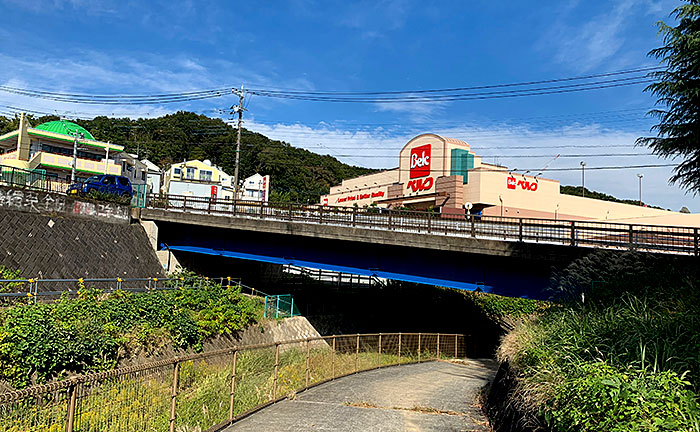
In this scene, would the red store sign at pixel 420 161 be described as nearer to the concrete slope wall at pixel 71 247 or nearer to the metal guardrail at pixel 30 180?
the concrete slope wall at pixel 71 247

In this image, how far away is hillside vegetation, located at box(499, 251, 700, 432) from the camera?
217 inches

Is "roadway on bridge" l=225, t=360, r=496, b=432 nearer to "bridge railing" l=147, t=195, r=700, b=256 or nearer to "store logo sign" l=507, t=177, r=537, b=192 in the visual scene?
"bridge railing" l=147, t=195, r=700, b=256

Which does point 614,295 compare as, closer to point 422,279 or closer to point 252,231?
point 422,279

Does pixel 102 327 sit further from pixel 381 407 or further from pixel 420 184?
pixel 420 184

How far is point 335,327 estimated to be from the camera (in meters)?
31.2

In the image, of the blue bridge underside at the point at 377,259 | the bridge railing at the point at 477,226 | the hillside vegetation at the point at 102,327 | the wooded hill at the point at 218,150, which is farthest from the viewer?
the wooded hill at the point at 218,150

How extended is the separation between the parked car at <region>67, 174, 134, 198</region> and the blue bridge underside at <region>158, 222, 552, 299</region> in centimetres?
398

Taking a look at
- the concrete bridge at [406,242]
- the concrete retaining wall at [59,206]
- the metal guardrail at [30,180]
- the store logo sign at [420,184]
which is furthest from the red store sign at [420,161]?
the metal guardrail at [30,180]

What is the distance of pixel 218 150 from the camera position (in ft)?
389

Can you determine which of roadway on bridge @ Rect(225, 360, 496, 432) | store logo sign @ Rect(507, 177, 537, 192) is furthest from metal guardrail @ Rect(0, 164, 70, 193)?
store logo sign @ Rect(507, 177, 537, 192)

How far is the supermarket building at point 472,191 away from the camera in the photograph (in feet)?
158

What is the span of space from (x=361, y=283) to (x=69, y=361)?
25.8m

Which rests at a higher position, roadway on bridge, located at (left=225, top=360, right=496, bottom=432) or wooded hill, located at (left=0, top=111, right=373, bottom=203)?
wooded hill, located at (left=0, top=111, right=373, bottom=203)

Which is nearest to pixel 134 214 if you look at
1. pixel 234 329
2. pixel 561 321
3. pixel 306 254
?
pixel 306 254
